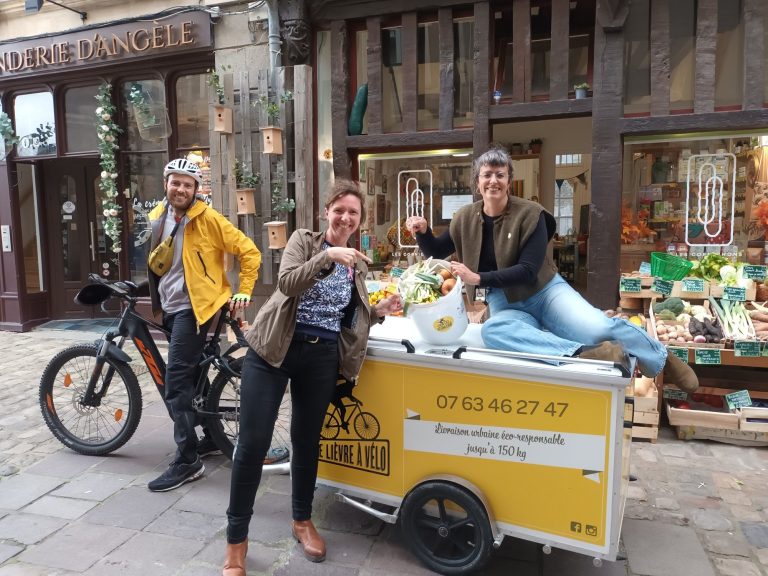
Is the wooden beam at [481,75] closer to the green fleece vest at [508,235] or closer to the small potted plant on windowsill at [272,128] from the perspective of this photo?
the small potted plant on windowsill at [272,128]

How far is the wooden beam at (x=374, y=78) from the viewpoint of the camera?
21.0 feet

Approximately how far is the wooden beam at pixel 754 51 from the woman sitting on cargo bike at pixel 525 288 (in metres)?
3.33

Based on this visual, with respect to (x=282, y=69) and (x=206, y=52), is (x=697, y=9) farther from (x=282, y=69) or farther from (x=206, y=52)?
(x=206, y=52)

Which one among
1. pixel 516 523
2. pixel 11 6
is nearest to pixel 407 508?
pixel 516 523

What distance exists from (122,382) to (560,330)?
301 cm

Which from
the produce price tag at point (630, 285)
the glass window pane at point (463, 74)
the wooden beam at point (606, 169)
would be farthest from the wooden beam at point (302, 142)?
the produce price tag at point (630, 285)

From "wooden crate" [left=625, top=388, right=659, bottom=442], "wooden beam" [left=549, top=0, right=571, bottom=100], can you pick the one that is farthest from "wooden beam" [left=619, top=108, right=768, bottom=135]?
"wooden crate" [left=625, top=388, right=659, bottom=442]

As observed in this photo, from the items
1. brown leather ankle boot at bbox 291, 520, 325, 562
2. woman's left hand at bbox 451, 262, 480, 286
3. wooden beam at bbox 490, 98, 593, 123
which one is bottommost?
brown leather ankle boot at bbox 291, 520, 325, 562

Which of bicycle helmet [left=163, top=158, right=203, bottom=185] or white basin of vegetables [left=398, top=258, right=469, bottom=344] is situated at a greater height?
bicycle helmet [left=163, top=158, right=203, bottom=185]

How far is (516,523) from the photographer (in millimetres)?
2727

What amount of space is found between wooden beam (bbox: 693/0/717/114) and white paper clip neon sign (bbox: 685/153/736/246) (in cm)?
57

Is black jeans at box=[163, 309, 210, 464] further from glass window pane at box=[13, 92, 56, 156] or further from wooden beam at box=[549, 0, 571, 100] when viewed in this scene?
glass window pane at box=[13, 92, 56, 156]

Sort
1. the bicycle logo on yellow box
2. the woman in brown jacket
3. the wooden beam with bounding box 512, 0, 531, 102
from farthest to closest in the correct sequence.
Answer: the wooden beam with bounding box 512, 0, 531, 102 < the bicycle logo on yellow box < the woman in brown jacket

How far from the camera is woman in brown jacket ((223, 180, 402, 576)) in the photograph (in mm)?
2730
